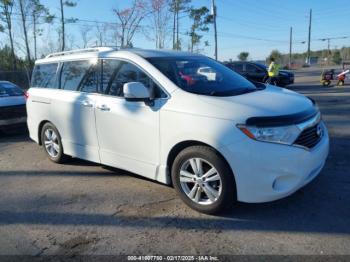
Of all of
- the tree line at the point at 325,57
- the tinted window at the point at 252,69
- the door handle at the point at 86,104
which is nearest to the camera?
the door handle at the point at 86,104

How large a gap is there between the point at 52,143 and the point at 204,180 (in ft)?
10.9

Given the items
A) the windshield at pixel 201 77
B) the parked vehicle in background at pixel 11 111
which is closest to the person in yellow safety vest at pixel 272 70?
the parked vehicle in background at pixel 11 111

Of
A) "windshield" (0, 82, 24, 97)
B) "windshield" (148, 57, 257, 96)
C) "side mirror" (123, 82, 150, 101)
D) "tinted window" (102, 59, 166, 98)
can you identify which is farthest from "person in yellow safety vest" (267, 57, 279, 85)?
"side mirror" (123, 82, 150, 101)

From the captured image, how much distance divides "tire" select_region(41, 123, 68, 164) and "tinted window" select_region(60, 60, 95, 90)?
0.81 metres

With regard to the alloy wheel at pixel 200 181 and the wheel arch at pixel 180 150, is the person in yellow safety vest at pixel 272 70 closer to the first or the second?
the wheel arch at pixel 180 150

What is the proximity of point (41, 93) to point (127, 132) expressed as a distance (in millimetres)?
2428

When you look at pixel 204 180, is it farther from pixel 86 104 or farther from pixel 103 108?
pixel 86 104

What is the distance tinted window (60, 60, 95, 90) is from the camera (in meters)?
5.34

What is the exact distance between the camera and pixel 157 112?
13.8ft

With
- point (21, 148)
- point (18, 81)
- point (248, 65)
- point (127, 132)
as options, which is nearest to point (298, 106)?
point (127, 132)

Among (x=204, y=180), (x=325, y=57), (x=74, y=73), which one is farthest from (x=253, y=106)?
(x=325, y=57)

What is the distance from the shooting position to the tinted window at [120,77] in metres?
4.39

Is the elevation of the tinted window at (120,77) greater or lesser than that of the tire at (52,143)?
greater

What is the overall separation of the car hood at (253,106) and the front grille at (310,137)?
9.3 inches
